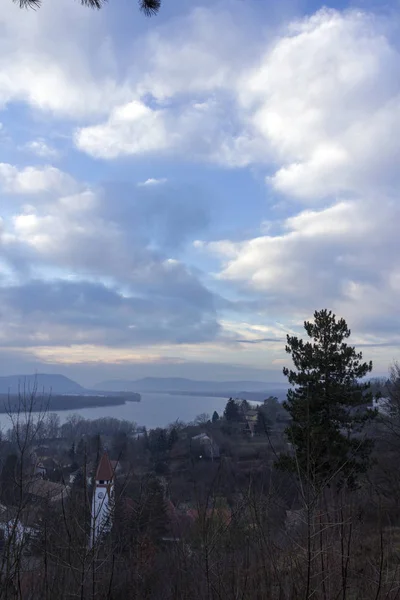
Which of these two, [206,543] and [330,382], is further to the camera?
[330,382]

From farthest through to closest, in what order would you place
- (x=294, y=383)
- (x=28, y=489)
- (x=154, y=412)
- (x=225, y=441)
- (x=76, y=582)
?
(x=154, y=412) → (x=225, y=441) → (x=294, y=383) → (x=28, y=489) → (x=76, y=582)

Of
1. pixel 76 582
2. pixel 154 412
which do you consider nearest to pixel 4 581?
pixel 76 582

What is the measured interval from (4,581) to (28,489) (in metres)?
0.63

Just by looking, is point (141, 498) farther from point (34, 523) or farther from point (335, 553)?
point (335, 553)

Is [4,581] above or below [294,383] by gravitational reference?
below

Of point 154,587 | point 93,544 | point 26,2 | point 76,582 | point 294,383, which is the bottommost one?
point 154,587

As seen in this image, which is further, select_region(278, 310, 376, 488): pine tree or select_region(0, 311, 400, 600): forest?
select_region(278, 310, 376, 488): pine tree

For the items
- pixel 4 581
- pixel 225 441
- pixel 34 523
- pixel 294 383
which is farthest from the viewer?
pixel 225 441

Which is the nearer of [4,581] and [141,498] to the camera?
[4,581]

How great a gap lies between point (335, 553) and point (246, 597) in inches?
25.0

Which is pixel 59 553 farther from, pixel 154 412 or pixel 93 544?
pixel 154 412

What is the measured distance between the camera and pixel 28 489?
3.05 meters

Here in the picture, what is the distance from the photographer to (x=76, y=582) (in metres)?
2.81

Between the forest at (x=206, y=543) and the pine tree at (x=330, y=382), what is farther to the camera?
the pine tree at (x=330, y=382)
